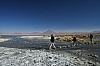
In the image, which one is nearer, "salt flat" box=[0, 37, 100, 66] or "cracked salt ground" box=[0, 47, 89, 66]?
"cracked salt ground" box=[0, 47, 89, 66]

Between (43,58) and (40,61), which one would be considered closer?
(40,61)

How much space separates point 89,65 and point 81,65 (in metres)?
0.73

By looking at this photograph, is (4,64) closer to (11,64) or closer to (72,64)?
(11,64)

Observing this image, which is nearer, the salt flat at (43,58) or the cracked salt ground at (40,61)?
the cracked salt ground at (40,61)

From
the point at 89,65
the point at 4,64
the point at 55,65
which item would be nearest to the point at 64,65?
the point at 55,65

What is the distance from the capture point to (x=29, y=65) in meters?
13.9

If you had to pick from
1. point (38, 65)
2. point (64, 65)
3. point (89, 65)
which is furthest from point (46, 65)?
point (89, 65)

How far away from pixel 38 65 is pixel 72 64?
3.05 meters

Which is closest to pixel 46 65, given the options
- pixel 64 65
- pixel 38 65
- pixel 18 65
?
pixel 38 65

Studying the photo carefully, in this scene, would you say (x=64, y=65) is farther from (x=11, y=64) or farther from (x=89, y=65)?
(x=11, y=64)

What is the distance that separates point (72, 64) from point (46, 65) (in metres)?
2.34

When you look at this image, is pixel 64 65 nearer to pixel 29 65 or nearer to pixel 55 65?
pixel 55 65

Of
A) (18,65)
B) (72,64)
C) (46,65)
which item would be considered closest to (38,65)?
(46,65)

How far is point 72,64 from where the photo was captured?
45.8 feet
